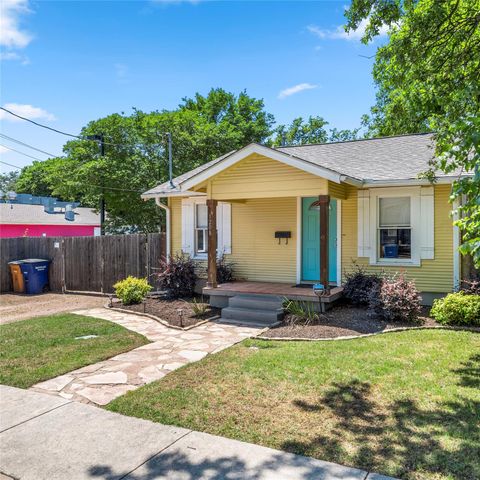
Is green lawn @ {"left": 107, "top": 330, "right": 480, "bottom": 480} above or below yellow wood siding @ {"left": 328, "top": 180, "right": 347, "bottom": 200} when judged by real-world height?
below

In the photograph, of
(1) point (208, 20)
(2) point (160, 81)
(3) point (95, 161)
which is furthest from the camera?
(3) point (95, 161)

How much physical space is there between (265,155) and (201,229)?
12.5ft

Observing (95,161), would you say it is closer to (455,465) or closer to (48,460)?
(48,460)

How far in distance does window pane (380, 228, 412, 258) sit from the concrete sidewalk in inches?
279

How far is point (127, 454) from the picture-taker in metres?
3.34

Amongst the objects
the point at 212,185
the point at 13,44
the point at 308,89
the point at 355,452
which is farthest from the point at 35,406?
the point at 308,89

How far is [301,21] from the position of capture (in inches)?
352

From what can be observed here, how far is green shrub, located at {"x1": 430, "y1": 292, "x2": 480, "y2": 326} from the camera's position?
7.25m

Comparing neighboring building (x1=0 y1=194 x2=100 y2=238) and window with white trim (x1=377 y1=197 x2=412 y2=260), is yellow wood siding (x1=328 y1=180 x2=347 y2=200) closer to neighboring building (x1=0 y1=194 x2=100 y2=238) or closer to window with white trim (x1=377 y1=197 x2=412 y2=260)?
window with white trim (x1=377 y1=197 x2=412 y2=260)

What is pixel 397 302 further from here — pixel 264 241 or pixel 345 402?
pixel 264 241

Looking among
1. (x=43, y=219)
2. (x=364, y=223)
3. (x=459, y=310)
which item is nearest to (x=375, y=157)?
(x=364, y=223)

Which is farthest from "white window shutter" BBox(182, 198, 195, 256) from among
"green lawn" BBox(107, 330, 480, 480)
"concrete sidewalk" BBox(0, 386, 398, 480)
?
"concrete sidewalk" BBox(0, 386, 398, 480)

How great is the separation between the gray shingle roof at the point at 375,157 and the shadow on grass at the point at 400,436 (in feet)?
17.4

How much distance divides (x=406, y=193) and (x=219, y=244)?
5.19 meters
